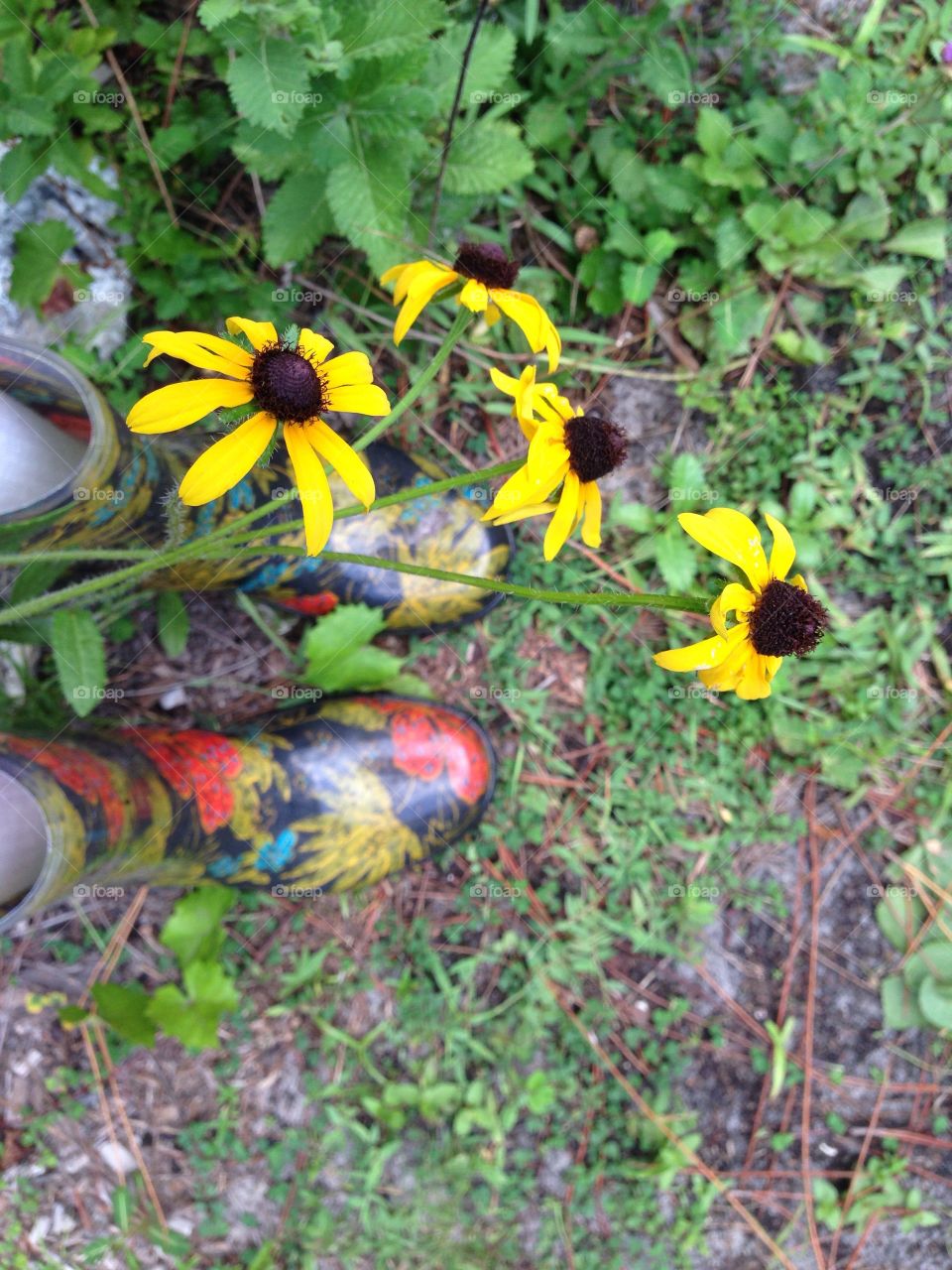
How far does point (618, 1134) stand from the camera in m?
1.96

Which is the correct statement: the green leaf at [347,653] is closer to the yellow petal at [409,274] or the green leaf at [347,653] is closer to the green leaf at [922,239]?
the yellow petal at [409,274]

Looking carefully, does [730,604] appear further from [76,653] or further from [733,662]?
[76,653]

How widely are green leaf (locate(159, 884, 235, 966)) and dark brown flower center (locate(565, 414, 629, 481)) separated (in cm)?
123

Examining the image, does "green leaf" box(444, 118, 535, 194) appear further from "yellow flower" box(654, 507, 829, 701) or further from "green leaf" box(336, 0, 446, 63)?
"yellow flower" box(654, 507, 829, 701)

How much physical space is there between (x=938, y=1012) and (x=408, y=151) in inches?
84.1

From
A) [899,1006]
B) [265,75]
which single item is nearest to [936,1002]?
[899,1006]

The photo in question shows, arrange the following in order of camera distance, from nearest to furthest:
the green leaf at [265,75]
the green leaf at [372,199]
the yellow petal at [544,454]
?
1. the yellow petal at [544,454]
2. the green leaf at [265,75]
3. the green leaf at [372,199]

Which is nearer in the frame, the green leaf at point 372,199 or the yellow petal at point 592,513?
the yellow petal at point 592,513

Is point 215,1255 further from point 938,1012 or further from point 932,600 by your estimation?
point 932,600

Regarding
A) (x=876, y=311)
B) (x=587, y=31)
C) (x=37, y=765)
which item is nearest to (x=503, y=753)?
(x=37, y=765)

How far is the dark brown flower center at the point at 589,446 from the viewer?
1.10 meters

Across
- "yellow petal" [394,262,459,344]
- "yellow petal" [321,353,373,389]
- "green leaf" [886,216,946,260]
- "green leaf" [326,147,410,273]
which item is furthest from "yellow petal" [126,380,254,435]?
"green leaf" [886,216,946,260]

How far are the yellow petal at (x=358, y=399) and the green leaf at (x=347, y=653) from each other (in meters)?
0.87

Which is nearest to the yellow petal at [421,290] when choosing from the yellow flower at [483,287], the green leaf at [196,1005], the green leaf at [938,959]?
the yellow flower at [483,287]
